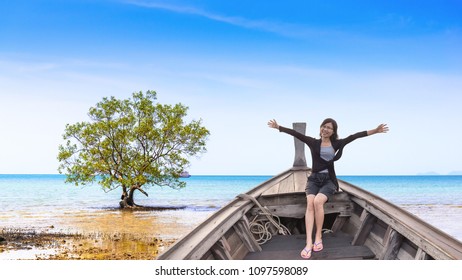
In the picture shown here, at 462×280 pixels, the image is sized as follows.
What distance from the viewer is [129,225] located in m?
12.7

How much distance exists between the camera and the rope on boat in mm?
4473

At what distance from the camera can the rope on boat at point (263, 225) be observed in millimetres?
4473

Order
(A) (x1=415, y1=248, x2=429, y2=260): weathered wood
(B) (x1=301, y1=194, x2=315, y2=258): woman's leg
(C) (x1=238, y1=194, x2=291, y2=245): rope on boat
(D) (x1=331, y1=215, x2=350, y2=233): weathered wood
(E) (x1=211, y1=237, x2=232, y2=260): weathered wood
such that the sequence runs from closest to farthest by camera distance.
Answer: (A) (x1=415, y1=248, x2=429, y2=260): weathered wood → (E) (x1=211, y1=237, x2=232, y2=260): weathered wood → (B) (x1=301, y1=194, x2=315, y2=258): woman's leg → (C) (x1=238, y1=194, x2=291, y2=245): rope on boat → (D) (x1=331, y1=215, x2=350, y2=233): weathered wood

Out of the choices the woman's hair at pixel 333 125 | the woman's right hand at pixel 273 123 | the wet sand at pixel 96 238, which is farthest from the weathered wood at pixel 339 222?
the wet sand at pixel 96 238

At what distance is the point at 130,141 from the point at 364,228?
44.2 feet

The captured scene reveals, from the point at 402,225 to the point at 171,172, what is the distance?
14.1 m

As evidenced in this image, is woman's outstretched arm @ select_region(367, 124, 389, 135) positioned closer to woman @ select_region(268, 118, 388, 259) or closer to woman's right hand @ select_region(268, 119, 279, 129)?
woman @ select_region(268, 118, 388, 259)

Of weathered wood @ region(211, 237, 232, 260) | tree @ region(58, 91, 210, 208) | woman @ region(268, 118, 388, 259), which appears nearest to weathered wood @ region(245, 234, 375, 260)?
woman @ region(268, 118, 388, 259)

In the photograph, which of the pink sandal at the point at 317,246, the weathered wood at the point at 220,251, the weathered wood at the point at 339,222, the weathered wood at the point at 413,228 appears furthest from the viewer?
the weathered wood at the point at 339,222

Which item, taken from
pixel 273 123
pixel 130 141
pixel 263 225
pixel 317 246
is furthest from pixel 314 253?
pixel 130 141

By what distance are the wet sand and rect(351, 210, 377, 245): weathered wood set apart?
431 centimetres

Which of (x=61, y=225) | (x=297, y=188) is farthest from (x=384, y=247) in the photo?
(x=61, y=225)

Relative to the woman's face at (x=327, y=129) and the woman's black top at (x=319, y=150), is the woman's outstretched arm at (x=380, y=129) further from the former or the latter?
the woman's face at (x=327, y=129)
